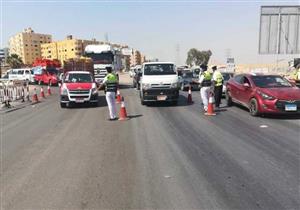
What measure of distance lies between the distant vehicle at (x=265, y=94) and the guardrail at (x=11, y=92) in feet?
39.4

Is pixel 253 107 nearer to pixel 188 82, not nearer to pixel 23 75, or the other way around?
pixel 188 82

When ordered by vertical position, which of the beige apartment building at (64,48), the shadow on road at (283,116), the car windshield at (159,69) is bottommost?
the shadow on road at (283,116)

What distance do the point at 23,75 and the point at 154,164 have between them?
41426 mm

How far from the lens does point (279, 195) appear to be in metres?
5.10

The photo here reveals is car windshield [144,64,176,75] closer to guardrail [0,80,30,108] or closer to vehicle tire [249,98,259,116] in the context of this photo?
vehicle tire [249,98,259,116]

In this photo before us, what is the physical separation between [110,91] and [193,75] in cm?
1608

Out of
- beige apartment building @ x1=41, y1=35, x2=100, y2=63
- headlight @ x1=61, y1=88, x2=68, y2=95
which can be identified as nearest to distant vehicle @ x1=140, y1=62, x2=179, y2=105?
headlight @ x1=61, y1=88, x2=68, y2=95

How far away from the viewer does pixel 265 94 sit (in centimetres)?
1221

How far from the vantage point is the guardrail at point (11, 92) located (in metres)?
19.7

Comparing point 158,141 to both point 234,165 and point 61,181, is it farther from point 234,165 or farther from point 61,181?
point 61,181

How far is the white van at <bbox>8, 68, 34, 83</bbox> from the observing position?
43119mm

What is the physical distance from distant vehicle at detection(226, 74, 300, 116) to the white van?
110ft

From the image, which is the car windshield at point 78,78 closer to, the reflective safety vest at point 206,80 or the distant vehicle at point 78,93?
the distant vehicle at point 78,93

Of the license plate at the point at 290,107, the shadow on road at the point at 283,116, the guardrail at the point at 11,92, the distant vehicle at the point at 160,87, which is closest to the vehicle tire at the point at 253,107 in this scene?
the shadow on road at the point at 283,116
